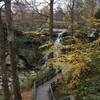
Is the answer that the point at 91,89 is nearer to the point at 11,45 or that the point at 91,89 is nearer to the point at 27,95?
the point at 11,45

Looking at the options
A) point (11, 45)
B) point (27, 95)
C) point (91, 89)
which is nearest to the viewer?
point (91, 89)

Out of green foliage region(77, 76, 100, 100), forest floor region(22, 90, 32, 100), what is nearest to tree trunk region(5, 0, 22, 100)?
forest floor region(22, 90, 32, 100)

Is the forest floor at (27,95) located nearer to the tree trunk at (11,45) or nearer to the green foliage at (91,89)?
the tree trunk at (11,45)

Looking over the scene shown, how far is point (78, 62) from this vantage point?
9758 mm

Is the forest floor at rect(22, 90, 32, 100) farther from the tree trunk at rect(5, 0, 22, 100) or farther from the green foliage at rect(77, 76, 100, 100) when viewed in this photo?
the green foliage at rect(77, 76, 100, 100)

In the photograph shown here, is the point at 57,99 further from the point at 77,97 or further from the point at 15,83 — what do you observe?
the point at 77,97

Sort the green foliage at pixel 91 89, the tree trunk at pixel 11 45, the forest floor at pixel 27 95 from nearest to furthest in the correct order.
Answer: the green foliage at pixel 91 89 < the tree trunk at pixel 11 45 < the forest floor at pixel 27 95

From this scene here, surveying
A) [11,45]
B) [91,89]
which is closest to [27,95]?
[11,45]

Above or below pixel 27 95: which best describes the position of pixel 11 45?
above

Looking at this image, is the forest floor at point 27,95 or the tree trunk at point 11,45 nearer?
the tree trunk at point 11,45

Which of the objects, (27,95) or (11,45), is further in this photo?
(27,95)

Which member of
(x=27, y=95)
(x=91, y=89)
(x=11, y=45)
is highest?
(x=11, y=45)

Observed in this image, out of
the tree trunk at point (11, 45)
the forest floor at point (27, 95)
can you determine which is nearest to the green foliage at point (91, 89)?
the tree trunk at point (11, 45)

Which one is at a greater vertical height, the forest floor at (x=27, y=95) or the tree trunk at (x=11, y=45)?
the tree trunk at (x=11, y=45)
